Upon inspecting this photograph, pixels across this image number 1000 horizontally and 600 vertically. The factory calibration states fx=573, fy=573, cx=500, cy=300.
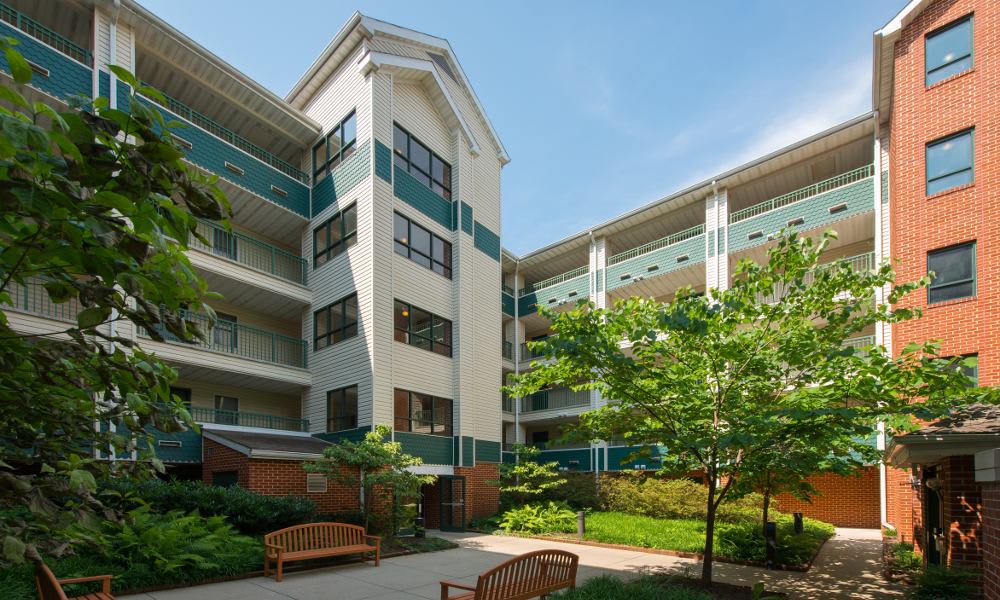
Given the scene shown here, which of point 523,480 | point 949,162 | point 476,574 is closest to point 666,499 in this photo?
point 523,480

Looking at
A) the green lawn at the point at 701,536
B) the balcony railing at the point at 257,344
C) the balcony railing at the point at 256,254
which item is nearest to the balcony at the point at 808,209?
the green lawn at the point at 701,536

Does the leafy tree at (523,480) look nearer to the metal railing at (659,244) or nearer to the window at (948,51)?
the metal railing at (659,244)

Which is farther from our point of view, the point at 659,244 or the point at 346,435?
the point at 659,244

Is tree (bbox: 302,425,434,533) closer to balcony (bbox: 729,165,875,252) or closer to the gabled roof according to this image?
the gabled roof

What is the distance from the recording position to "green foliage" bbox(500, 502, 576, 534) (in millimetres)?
19344

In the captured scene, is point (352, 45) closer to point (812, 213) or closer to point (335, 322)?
point (335, 322)

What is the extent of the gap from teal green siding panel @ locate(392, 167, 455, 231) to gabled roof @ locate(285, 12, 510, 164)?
4514 millimetres

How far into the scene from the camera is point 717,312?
852cm

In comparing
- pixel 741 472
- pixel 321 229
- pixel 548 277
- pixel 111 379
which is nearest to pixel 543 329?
pixel 548 277

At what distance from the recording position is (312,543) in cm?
1234

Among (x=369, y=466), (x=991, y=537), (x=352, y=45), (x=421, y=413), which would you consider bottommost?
(x=369, y=466)

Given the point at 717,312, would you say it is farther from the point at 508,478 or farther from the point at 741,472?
the point at 508,478

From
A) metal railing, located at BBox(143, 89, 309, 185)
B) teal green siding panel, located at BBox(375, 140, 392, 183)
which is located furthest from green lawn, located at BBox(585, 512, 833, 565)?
metal railing, located at BBox(143, 89, 309, 185)

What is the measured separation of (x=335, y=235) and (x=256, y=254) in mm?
3198
